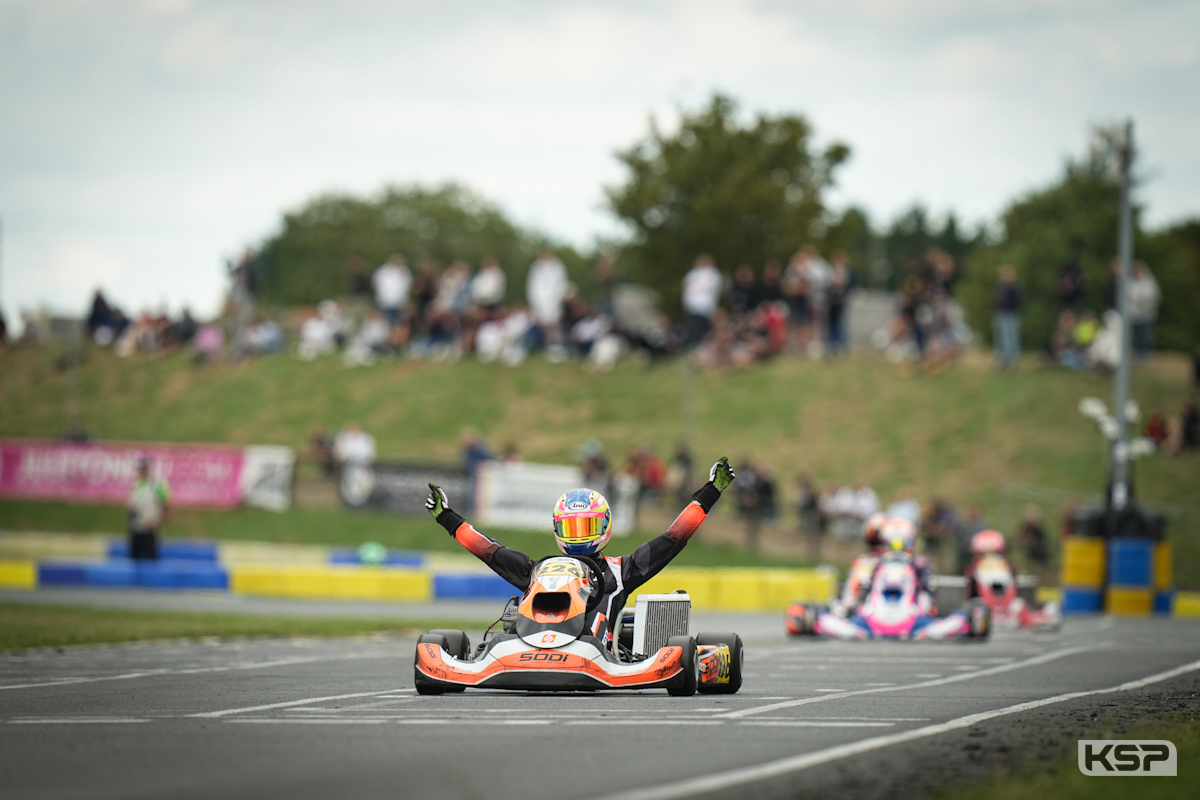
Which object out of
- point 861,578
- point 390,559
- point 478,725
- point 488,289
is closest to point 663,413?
point 488,289

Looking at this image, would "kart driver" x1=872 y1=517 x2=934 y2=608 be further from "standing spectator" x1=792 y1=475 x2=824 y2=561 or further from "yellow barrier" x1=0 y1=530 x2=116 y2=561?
"yellow barrier" x1=0 y1=530 x2=116 y2=561

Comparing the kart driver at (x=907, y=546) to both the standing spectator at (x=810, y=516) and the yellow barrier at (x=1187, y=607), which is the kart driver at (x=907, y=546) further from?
the standing spectator at (x=810, y=516)

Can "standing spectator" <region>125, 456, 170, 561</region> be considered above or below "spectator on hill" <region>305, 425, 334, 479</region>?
below

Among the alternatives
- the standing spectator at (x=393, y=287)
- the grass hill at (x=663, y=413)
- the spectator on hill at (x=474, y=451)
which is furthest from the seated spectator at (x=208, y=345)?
the spectator on hill at (x=474, y=451)

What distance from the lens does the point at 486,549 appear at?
11312 millimetres

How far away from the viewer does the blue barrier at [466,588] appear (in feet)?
84.8

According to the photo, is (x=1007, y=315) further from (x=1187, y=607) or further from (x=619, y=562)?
(x=619, y=562)

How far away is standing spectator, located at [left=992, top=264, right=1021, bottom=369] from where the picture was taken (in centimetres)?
3431

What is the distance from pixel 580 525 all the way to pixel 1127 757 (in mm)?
4634

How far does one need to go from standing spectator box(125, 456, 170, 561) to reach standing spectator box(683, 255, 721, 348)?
1572 cm

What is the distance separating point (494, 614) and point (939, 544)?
10.5m

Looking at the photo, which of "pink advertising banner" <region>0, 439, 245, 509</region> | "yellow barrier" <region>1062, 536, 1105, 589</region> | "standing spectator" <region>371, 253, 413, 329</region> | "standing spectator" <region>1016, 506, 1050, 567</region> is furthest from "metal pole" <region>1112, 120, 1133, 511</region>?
"pink advertising banner" <region>0, 439, 245, 509</region>

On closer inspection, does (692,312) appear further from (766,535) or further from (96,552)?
(96,552)

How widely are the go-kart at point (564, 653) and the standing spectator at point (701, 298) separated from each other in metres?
27.2
